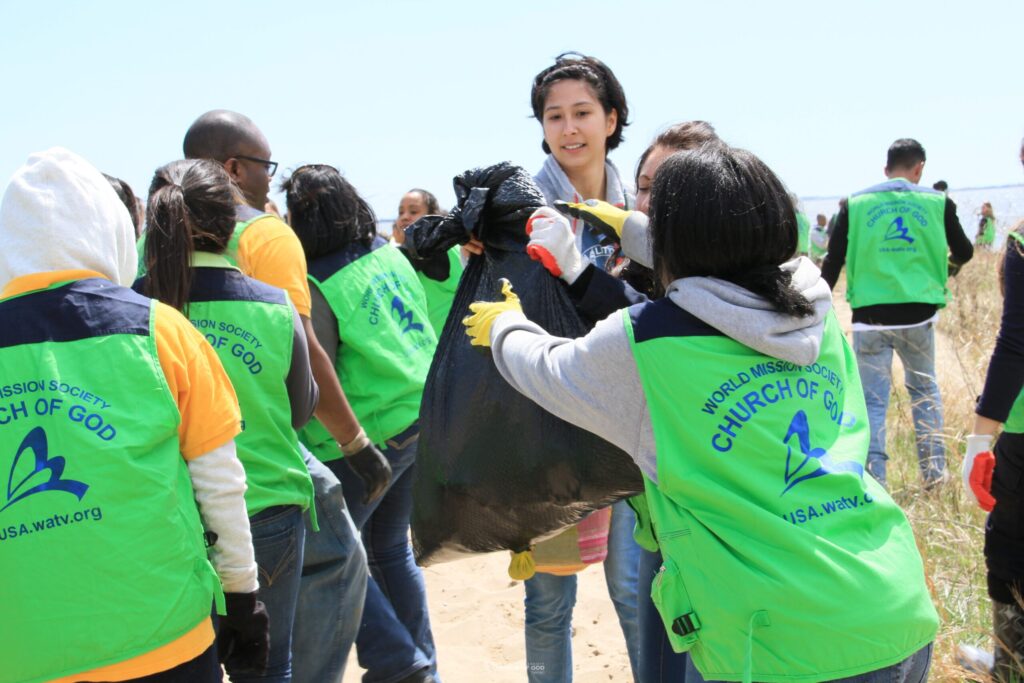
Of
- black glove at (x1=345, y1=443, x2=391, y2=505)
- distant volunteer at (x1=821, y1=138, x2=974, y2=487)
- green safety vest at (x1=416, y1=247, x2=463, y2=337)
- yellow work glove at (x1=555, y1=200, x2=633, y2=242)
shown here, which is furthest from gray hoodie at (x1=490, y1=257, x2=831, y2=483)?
distant volunteer at (x1=821, y1=138, x2=974, y2=487)

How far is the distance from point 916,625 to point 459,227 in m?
1.25

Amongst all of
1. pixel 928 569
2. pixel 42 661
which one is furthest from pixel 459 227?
pixel 928 569

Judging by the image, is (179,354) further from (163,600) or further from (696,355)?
(696,355)

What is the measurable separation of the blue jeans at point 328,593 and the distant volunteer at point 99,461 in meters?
0.70

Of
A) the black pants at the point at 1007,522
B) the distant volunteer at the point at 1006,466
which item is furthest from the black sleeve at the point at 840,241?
the black pants at the point at 1007,522

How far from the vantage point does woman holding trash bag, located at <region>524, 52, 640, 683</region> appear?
2.52 m

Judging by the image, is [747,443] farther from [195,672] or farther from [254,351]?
[254,351]

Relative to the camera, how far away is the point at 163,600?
161cm

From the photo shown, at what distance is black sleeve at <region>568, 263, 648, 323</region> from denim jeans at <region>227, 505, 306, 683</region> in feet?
2.99

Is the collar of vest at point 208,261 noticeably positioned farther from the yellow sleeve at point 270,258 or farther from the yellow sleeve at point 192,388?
the yellow sleeve at point 192,388

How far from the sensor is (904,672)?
5.00 feet

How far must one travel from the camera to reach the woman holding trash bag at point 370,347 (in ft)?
9.63

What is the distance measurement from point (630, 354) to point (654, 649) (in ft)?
3.03

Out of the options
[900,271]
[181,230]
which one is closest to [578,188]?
[181,230]
